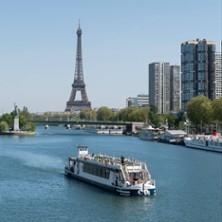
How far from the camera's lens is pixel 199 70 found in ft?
387

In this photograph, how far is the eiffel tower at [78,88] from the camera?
178 metres

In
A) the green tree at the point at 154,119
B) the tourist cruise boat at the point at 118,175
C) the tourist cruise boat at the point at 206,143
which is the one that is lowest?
the tourist cruise boat at the point at 118,175

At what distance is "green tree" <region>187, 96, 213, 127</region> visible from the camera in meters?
85.2

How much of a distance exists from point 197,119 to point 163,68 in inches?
3718

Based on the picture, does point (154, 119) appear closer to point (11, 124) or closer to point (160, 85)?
point (11, 124)

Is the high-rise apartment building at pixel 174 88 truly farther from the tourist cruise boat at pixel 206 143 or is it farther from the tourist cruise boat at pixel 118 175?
the tourist cruise boat at pixel 118 175

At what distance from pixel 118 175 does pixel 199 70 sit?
89.6 metres

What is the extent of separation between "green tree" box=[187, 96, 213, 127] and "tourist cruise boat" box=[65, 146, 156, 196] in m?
50.7

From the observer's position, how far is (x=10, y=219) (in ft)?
80.9

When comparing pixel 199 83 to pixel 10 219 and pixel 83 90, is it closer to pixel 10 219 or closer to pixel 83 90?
pixel 83 90

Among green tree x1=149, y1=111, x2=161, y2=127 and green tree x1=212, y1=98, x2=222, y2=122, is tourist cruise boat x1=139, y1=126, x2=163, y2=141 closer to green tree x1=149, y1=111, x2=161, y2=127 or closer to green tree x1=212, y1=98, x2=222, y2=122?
green tree x1=212, y1=98, x2=222, y2=122

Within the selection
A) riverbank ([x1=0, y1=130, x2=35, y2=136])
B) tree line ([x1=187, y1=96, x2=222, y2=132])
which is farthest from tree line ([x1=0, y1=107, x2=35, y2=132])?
tree line ([x1=187, y1=96, x2=222, y2=132])

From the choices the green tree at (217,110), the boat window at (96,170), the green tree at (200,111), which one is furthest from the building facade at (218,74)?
the boat window at (96,170)

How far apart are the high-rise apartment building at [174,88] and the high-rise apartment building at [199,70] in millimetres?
48290
